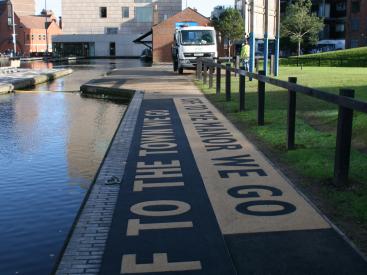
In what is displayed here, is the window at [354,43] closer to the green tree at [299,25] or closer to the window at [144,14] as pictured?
the green tree at [299,25]

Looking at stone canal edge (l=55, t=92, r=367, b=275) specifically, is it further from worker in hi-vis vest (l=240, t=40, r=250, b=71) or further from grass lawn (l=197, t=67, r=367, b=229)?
worker in hi-vis vest (l=240, t=40, r=250, b=71)

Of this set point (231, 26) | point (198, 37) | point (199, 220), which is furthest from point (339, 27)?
point (199, 220)

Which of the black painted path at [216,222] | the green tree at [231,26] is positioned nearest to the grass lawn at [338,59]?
the green tree at [231,26]

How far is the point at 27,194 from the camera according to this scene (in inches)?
286

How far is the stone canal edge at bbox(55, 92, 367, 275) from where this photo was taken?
4.30 meters

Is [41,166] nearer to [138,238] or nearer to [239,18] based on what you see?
[138,238]

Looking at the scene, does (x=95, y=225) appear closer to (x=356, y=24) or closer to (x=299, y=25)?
(x=299, y=25)

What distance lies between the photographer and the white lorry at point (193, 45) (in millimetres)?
29781

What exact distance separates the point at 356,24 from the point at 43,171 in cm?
7194

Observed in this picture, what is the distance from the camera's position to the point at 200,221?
17.4ft

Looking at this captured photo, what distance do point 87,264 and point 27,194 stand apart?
318cm

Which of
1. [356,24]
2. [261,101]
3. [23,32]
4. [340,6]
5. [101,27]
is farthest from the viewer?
[23,32]

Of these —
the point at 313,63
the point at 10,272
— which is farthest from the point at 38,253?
the point at 313,63

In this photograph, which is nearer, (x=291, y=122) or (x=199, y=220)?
(x=199, y=220)
